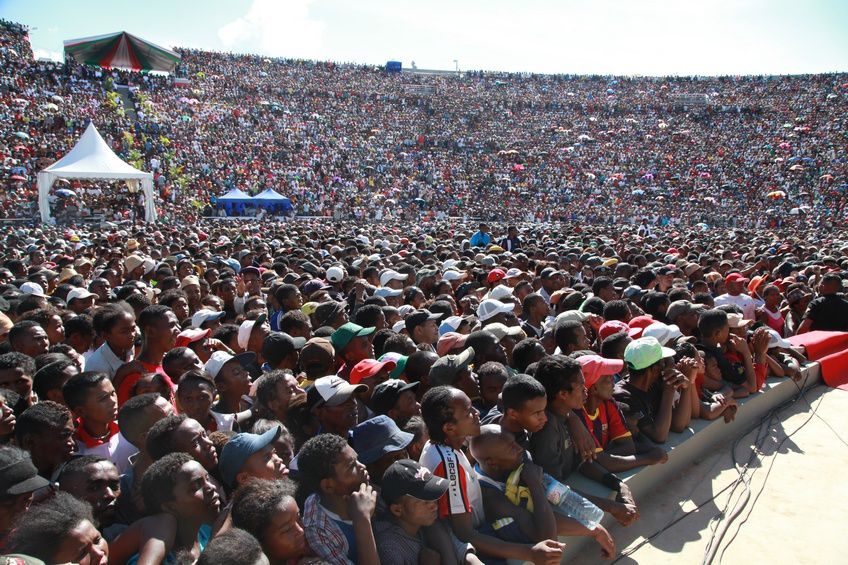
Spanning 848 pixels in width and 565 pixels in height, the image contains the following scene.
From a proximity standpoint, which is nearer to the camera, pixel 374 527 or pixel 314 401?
pixel 374 527

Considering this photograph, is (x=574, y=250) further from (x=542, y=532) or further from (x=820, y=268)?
(x=542, y=532)

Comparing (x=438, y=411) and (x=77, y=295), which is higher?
(x=438, y=411)

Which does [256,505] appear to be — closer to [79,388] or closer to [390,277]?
[79,388]

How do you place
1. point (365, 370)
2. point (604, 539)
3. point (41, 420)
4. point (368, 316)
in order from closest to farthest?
point (41, 420)
point (604, 539)
point (365, 370)
point (368, 316)

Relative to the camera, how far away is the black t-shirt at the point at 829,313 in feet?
22.3

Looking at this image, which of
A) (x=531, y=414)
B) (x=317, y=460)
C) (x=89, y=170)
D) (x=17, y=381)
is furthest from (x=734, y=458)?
(x=89, y=170)

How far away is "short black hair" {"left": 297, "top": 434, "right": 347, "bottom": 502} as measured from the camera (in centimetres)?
239

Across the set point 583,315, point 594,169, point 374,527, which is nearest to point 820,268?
point 583,315

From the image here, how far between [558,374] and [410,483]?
1204 mm

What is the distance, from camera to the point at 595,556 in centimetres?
344

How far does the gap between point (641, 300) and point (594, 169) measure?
106ft

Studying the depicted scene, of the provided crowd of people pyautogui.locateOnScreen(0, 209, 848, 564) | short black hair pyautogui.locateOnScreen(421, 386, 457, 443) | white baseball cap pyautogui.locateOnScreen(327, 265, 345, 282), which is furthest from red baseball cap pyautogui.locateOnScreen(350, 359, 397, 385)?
white baseball cap pyautogui.locateOnScreen(327, 265, 345, 282)

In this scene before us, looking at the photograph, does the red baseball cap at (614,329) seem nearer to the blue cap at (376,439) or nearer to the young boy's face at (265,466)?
the blue cap at (376,439)

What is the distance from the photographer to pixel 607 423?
12.3 feet
